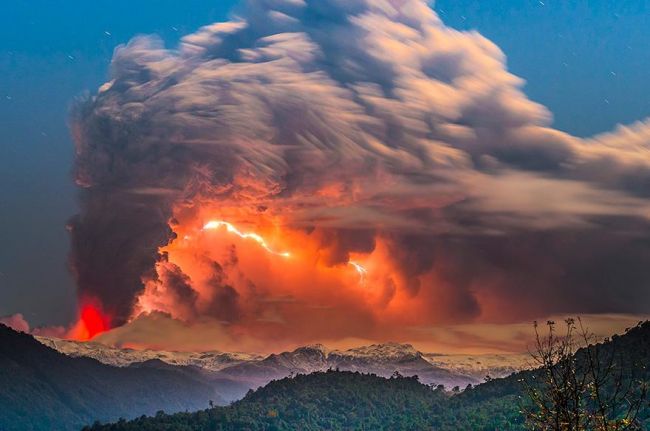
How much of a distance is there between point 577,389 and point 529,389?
128 inches

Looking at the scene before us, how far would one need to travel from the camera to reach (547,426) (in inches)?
2120

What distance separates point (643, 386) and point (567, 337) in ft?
20.4

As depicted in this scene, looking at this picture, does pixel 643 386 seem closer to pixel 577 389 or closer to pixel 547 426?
pixel 577 389

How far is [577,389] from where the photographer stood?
2026 inches

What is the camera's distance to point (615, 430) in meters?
52.5

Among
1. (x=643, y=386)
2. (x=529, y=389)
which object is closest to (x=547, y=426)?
(x=529, y=389)

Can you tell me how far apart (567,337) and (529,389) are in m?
3.87

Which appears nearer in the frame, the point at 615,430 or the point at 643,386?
the point at 643,386

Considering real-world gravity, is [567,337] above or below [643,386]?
above

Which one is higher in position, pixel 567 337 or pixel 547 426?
pixel 567 337

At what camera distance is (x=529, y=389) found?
177ft

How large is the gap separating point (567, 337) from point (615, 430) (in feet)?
19.5

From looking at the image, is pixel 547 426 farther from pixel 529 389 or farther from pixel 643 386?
pixel 643 386

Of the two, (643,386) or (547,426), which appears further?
(547,426)
